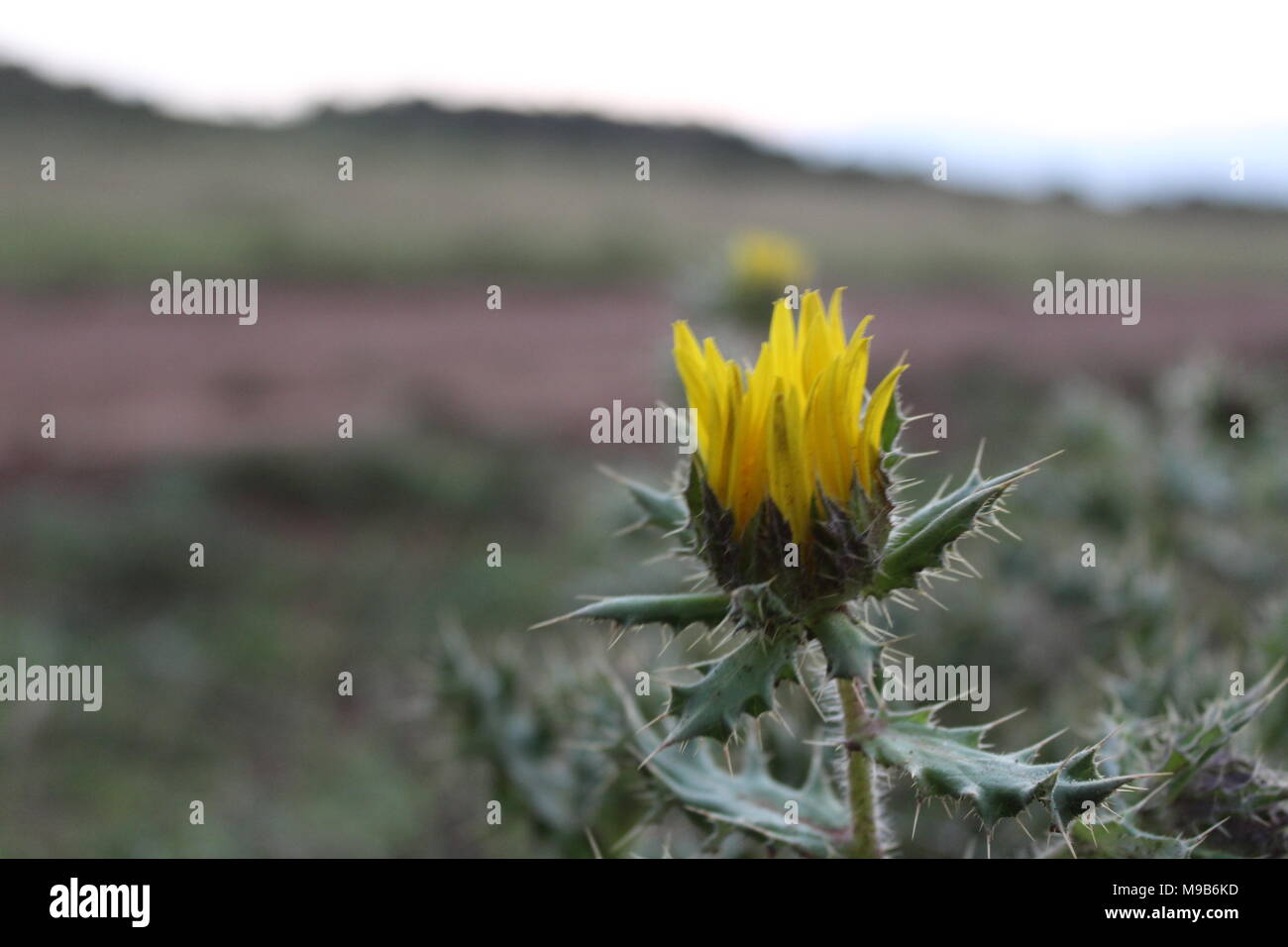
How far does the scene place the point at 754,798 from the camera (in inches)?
72.1

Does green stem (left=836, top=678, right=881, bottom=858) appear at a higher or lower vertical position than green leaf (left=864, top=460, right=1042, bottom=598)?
lower

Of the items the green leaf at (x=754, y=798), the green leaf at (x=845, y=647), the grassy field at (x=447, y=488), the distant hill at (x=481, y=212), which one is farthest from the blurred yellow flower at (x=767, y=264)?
the distant hill at (x=481, y=212)

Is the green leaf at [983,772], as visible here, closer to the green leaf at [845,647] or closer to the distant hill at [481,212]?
the green leaf at [845,647]

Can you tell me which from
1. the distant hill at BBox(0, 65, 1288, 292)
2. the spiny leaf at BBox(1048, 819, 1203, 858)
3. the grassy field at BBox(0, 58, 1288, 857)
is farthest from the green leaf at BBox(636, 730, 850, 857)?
the distant hill at BBox(0, 65, 1288, 292)

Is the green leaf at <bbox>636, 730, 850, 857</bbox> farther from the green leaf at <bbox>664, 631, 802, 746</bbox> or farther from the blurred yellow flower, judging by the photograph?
the blurred yellow flower

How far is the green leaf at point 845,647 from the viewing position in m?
1.34

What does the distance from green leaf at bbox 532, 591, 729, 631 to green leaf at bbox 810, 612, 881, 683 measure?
0.14 meters

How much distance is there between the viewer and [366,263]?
22516 mm

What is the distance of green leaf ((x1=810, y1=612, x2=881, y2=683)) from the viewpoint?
52.9 inches

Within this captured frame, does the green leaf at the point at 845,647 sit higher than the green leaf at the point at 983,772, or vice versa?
the green leaf at the point at 845,647

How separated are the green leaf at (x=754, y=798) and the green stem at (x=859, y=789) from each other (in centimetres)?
5
